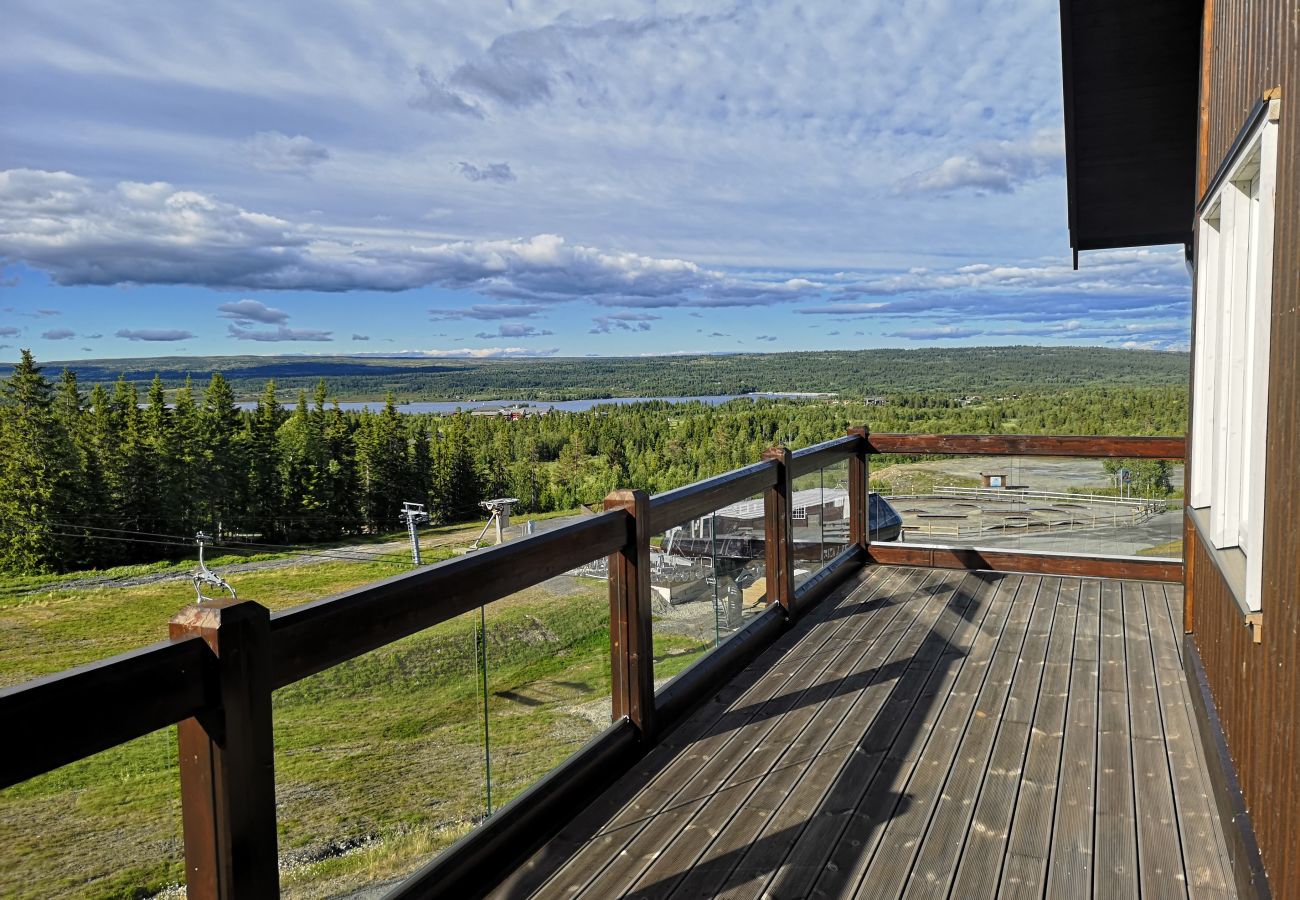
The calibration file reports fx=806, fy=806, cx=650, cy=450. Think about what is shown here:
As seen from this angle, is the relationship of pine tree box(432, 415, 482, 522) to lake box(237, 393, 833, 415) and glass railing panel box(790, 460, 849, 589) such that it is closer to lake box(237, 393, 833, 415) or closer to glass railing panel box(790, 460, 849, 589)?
lake box(237, 393, 833, 415)

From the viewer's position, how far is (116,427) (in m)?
69.1

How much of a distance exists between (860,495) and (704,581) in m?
2.66

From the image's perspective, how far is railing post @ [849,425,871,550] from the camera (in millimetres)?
5859

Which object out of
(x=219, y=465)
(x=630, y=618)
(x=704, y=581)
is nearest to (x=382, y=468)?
(x=219, y=465)

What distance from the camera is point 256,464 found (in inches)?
2849

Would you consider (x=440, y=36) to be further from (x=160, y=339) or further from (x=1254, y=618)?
(x=160, y=339)

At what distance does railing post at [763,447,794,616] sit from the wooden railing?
0.30 meters

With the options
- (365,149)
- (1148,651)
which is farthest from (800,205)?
(365,149)

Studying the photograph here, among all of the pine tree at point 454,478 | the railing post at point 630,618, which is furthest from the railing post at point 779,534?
the pine tree at point 454,478

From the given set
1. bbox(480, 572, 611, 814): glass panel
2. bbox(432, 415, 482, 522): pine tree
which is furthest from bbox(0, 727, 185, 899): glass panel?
bbox(432, 415, 482, 522): pine tree

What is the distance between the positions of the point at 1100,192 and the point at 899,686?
181 inches

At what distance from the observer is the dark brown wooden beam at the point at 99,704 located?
1114 millimetres

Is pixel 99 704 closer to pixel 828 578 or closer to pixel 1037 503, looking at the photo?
pixel 828 578

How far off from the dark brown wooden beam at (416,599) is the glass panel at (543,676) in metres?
0.11
